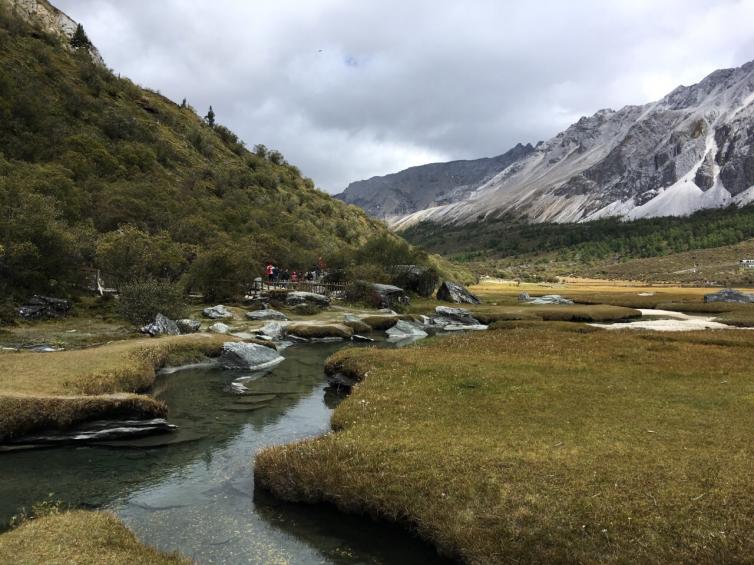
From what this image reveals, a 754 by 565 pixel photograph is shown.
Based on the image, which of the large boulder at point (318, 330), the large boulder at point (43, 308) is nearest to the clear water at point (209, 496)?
the large boulder at point (318, 330)

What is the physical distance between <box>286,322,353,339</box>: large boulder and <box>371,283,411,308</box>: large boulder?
25.4 metres

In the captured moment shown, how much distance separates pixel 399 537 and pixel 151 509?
767 centimetres

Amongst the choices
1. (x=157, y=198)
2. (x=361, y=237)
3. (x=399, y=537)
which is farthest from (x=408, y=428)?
(x=361, y=237)

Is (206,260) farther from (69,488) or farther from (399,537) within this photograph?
(399,537)

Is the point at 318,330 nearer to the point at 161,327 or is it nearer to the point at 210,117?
the point at 161,327

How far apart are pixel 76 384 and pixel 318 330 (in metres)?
30.4

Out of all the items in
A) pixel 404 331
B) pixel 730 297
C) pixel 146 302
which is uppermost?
pixel 146 302

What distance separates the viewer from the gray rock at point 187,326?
47.1 m

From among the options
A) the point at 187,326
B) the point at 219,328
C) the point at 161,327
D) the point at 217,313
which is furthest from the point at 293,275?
the point at 161,327

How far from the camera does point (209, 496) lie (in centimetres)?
1634

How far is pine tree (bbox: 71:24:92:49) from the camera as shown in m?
137

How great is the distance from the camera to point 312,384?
109 ft

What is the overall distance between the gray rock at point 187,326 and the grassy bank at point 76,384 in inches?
378

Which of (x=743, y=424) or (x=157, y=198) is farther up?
(x=157, y=198)
